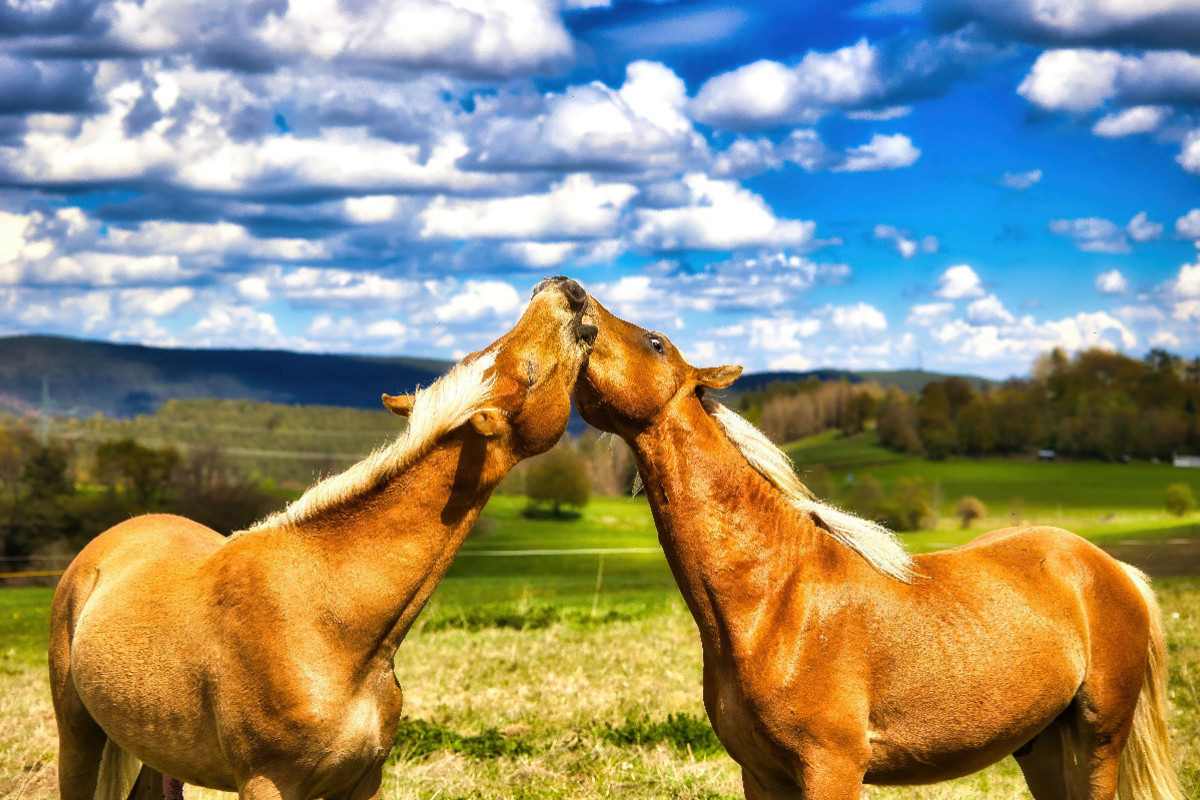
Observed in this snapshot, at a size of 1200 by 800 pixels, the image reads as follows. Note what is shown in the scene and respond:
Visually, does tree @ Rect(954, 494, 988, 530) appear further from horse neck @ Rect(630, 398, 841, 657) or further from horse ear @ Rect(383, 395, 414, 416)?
horse ear @ Rect(383, 395, 414, 416)

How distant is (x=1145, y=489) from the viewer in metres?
32.9

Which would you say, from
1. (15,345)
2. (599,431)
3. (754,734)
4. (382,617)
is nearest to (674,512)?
(599,431)

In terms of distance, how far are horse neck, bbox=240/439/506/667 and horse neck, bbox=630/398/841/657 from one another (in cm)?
68

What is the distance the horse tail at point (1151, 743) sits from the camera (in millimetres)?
4695

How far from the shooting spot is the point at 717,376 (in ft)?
13.1

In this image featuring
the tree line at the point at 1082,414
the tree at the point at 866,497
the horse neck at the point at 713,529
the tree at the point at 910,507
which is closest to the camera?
the horse neck at the point at 713,529

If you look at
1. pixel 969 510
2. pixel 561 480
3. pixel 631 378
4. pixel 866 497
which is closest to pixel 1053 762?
pixel 631 378

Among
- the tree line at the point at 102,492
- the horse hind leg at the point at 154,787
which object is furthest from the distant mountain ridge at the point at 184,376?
the horse hind leg at the point at 154,787

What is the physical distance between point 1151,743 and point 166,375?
221ft

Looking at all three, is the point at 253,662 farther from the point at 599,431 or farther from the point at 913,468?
the point at 913,468

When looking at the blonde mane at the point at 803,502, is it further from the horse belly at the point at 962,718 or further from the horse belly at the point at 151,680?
the horse belly at the point at 151,680

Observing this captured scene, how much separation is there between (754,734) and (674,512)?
918mm

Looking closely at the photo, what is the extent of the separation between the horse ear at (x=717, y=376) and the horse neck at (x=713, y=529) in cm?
10

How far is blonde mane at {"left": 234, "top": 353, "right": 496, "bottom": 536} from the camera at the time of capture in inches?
141
